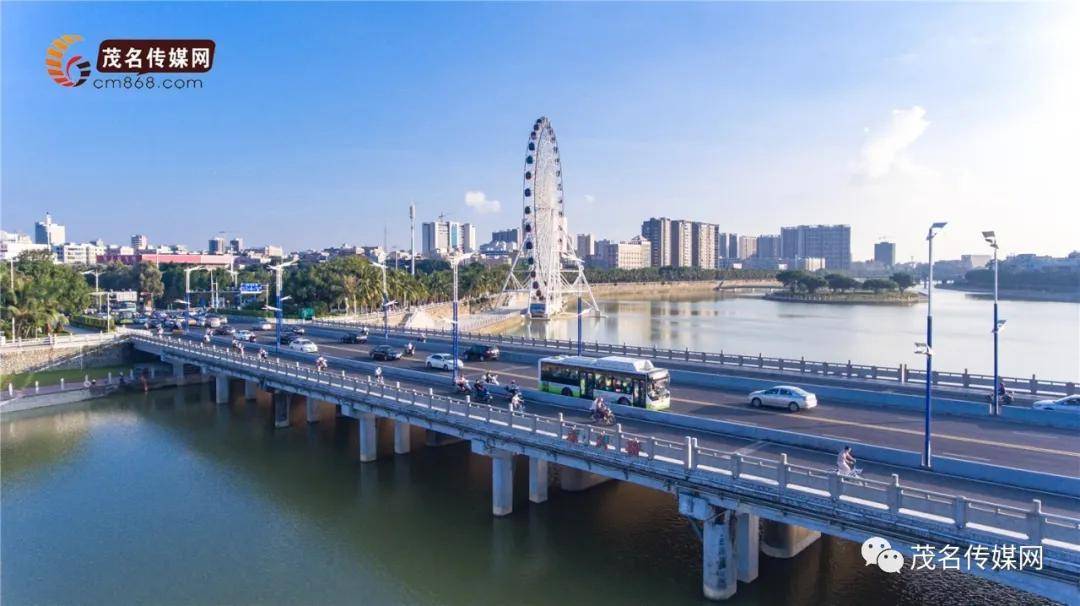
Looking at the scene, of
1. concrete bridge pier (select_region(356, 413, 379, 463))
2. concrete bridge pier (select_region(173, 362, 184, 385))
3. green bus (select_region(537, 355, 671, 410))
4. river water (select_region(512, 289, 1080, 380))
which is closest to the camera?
green bus (select_region(537, 355, 671, 410))

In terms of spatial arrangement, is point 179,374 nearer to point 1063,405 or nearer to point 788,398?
point 788,398

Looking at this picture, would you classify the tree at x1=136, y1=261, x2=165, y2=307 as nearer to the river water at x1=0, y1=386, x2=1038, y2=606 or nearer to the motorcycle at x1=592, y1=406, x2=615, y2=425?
the river water at x1=0, y1=386, x2=1038, y2=606

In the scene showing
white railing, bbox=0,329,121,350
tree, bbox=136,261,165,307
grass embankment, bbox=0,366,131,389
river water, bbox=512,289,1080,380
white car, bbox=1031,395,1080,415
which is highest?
tree, bbox=136,261,165,307

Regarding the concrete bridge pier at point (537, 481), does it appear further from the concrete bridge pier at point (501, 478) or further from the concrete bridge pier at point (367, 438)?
the concrete bridge pier at point (367, 438)

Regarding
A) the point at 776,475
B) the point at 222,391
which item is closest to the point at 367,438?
the point at 776,475

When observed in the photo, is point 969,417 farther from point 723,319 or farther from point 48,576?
point 723,319

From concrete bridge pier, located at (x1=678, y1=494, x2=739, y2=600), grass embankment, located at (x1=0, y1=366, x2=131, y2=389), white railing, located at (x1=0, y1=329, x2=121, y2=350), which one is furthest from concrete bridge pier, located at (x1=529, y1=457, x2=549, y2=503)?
white railing, located at (x1=0, y1=329, x2=121, y2=350)
